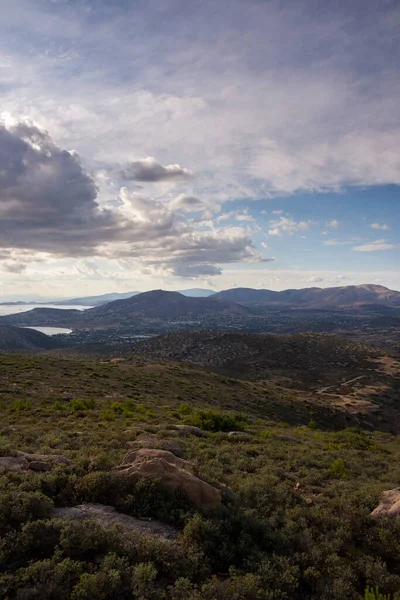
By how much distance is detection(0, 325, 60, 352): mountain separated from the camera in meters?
169

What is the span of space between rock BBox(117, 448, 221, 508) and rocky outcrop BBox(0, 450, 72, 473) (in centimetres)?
205

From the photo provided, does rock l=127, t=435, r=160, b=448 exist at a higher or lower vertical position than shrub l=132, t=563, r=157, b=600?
lower

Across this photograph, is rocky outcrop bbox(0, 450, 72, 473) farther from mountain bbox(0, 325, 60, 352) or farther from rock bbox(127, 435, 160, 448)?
mountain bbox(0, 325, 60, 352)

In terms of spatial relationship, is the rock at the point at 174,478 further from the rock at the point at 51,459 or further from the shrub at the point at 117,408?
the shrub at the point at 117,408

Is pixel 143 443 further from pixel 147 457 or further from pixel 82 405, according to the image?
pixel 82 405

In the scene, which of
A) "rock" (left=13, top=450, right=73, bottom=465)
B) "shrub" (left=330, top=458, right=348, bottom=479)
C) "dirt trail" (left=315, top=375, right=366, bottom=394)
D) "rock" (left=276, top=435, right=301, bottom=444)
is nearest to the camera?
"rock" (left=13, top=450, right=73, bottom=465)

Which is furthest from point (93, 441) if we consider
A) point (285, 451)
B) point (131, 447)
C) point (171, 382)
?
point (171, 382)

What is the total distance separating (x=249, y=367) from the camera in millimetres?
78125

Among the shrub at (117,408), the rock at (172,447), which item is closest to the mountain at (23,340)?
the shrub at (117,408)

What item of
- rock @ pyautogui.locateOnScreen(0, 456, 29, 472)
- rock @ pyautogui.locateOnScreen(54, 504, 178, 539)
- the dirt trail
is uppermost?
rock @ pyautogui.locateOnScreen(0, 456, 29, 472)

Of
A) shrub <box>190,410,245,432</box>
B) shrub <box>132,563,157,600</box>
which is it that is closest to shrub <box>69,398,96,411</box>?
shrub <box>190,410,245,432</box>

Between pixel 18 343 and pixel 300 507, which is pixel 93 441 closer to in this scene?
pixel 300 507

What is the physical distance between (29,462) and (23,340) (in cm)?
19455

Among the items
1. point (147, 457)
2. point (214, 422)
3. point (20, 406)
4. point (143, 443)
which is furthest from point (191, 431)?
point (20, 406)
